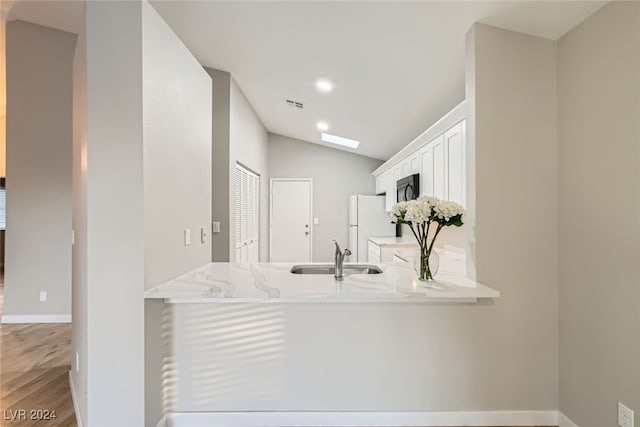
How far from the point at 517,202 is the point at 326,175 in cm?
526

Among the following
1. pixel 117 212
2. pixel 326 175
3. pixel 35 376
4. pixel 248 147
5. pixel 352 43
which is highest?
pixel 352 43

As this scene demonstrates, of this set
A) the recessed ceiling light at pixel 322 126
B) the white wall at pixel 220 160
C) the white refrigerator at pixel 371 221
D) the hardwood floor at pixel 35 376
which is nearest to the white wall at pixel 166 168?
the hardwood floor at pixel 35 376

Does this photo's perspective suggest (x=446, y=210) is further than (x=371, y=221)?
No

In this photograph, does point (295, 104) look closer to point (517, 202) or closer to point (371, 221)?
point (371, 221)

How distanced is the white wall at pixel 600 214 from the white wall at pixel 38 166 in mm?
4765

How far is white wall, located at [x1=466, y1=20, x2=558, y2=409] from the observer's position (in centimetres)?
214

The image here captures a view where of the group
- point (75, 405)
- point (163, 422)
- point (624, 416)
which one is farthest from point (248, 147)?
point (624, 416)

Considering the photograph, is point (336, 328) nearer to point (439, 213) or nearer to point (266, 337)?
point (266, 337)

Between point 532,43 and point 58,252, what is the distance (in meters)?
4.91

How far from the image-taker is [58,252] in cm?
423

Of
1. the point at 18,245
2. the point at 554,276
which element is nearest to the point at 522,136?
the point at 554,276

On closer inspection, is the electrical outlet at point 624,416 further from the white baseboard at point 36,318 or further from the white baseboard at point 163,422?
the white baseboard at point 36,318

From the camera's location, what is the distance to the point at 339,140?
6.48 meters

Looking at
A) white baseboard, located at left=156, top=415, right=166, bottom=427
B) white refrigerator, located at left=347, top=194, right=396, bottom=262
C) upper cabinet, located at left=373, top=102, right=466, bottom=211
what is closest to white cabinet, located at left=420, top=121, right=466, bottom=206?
upper cabinet, located at left=373, top=102, right=466, bottom=211
